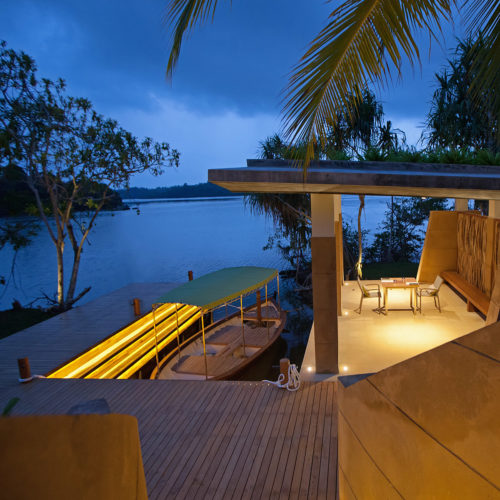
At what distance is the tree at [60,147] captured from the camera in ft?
37.8

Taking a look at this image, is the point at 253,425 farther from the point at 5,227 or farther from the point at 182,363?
the point at 5,227

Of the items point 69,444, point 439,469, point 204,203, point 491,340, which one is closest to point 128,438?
point 69,444

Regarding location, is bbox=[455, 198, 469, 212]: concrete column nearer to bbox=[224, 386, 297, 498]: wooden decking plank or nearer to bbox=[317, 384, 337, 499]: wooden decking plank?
bbox=[317, 384, 337, 499]: wooden decking plank

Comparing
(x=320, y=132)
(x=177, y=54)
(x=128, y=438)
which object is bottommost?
(x=128, y=438)

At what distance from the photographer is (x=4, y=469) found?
2.92 feet

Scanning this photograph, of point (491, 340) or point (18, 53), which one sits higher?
point (18, 53)

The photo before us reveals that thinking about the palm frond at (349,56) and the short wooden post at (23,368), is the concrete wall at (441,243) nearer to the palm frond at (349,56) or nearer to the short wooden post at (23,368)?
the palm frond at (349,56)

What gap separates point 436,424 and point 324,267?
445 cm

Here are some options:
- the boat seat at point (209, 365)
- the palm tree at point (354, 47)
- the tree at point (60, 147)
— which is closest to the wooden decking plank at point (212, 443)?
the boat seat at point (209, 365)

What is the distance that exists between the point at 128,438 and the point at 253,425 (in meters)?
3.84

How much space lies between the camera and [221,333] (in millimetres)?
9836

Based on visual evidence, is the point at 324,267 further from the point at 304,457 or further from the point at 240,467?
the point at 240,467

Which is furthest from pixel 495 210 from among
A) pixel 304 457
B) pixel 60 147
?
pixel 60 147

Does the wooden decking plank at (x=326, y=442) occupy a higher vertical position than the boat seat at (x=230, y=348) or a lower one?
higher
